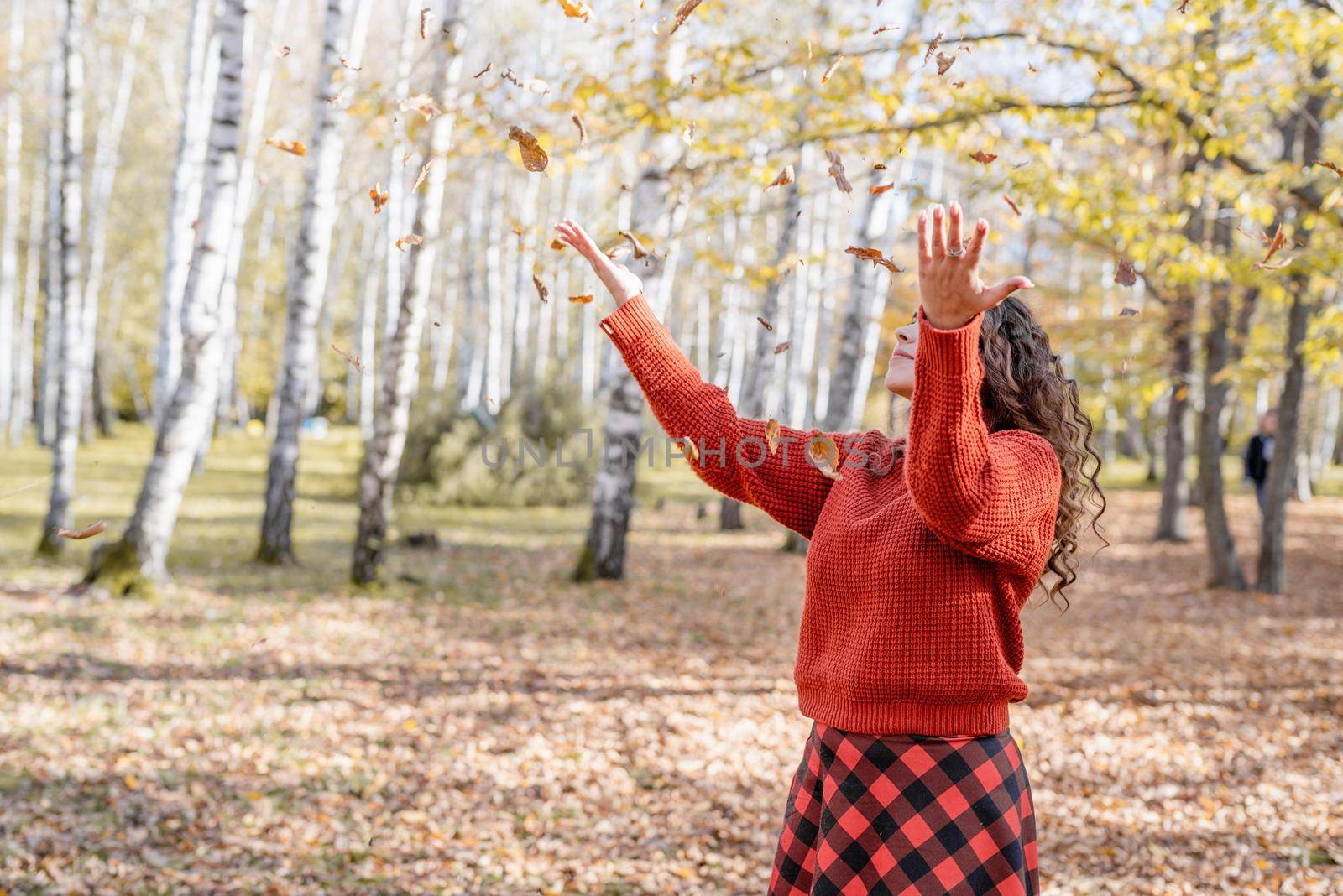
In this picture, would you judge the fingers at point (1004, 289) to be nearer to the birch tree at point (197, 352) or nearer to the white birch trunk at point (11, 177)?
the birch tree at point (197, 352)

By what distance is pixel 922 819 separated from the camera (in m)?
1.82

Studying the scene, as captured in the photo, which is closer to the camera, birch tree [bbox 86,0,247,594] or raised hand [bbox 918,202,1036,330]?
raised hand [bbox 918,202,1036,330]

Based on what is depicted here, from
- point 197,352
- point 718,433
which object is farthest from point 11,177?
point 718,433

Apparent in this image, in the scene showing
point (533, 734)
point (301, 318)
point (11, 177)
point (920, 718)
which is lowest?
point (533, 734)

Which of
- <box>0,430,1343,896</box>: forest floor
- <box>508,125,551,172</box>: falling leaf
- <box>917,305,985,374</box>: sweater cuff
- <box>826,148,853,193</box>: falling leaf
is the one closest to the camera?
<box>917,305,985,374</box>: sweater cuff

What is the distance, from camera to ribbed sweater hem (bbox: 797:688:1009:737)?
1833 mm

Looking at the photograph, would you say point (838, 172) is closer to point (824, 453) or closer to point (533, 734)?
point (824, 453)

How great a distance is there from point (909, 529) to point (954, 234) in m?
0.59

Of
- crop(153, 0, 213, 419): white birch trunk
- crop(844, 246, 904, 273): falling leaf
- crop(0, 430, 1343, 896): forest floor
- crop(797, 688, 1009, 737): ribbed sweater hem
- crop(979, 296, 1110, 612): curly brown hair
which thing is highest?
crop(153, 0, 213, 419): white birch trunk

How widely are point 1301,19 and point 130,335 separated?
1231 inches

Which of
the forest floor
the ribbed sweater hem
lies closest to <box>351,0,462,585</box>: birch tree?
the forest floor

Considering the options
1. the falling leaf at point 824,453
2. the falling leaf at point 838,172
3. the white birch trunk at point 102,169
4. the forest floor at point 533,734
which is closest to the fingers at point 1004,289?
the falling leaf at point 824,453

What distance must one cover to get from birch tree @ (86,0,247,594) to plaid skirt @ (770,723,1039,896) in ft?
21.9

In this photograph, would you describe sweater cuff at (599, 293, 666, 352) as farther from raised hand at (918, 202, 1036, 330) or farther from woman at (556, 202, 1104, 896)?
raised hand at (918, 202, 1036, 330)
